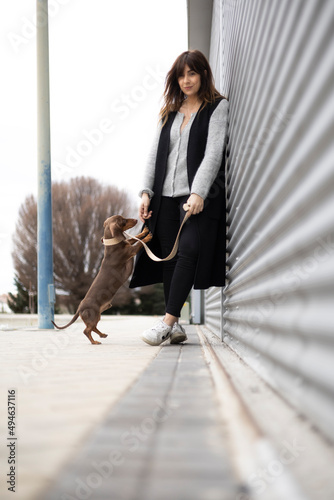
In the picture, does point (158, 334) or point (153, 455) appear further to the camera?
point (158, 334)

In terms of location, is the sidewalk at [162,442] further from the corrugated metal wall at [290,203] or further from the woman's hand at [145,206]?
the woman's hand at [145,206]

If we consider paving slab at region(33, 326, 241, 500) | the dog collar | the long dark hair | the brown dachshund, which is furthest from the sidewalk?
the long dark hair

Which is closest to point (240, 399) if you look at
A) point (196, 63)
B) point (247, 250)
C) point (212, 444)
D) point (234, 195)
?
point (212, 444)

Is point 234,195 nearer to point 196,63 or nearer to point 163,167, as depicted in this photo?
point 163,167

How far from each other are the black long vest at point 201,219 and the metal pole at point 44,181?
9.41 ft

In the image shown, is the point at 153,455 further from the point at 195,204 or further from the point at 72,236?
the point at 72,236

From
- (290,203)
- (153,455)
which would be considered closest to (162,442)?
(153,455)

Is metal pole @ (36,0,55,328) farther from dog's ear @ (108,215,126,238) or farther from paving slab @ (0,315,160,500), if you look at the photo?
paving slab @ (0,315,160,500)

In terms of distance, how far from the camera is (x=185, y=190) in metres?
2.83

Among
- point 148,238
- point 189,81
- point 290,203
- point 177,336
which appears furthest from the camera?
point 148,238

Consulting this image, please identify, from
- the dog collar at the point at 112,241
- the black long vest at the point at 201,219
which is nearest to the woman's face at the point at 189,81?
the black long vest at the point at 201,219

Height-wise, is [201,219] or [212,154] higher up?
[212,154]

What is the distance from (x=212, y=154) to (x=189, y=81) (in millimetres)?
507

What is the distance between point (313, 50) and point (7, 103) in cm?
1134
